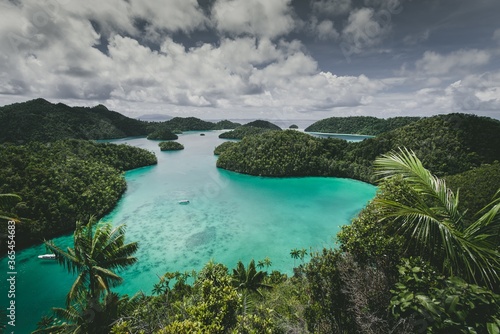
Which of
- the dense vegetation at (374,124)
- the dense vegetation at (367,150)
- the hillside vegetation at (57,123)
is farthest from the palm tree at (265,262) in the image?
the dense vegetation at (374,124)

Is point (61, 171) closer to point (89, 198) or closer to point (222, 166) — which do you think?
point (89, 198)

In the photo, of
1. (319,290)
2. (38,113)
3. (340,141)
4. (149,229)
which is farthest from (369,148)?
(38,113)

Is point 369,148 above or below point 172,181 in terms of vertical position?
above

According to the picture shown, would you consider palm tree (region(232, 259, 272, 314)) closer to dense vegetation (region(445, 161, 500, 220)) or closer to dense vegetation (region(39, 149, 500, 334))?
dense vegetation (region(39, 149, 500, 334))

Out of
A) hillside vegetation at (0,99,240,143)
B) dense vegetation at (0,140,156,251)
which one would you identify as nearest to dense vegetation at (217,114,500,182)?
dense vegetation at (0,140,156,251)

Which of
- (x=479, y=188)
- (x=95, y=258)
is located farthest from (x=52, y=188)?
(x=479, y=188)
